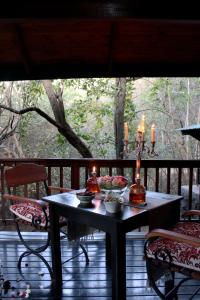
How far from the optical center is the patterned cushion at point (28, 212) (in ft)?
9.83

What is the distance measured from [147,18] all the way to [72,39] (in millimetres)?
1436

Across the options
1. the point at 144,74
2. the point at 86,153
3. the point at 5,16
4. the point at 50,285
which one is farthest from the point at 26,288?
the point at 86,153

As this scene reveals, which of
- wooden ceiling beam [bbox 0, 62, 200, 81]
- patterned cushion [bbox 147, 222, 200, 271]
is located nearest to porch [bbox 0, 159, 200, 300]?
patterned cushion [bbox 147, 222, 200, 271]

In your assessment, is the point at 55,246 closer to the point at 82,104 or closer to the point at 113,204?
the point at 113,204

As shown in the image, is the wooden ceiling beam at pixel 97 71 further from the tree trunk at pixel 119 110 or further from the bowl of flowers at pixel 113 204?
the tree trunk at pixel 119 110

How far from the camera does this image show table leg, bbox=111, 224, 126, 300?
7.18 feet

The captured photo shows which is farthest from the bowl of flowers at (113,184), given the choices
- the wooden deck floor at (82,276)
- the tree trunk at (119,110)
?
the tree trunk at (119,110)

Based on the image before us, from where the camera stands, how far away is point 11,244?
3734 mm

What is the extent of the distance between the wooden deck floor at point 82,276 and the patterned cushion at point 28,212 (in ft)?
1.73

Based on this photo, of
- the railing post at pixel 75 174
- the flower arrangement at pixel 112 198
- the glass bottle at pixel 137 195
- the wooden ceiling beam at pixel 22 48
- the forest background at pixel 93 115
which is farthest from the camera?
the forest background at pixel 93 115

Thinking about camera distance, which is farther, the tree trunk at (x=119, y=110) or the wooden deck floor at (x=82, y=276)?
the tree trunk at (x=119, y=110)

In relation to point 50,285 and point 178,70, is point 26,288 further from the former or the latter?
point 178,70

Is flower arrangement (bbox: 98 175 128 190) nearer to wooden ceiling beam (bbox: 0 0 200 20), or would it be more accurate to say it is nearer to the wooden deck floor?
the wooden deck floor

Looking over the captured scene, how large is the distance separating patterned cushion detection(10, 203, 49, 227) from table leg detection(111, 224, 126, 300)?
0.95m
